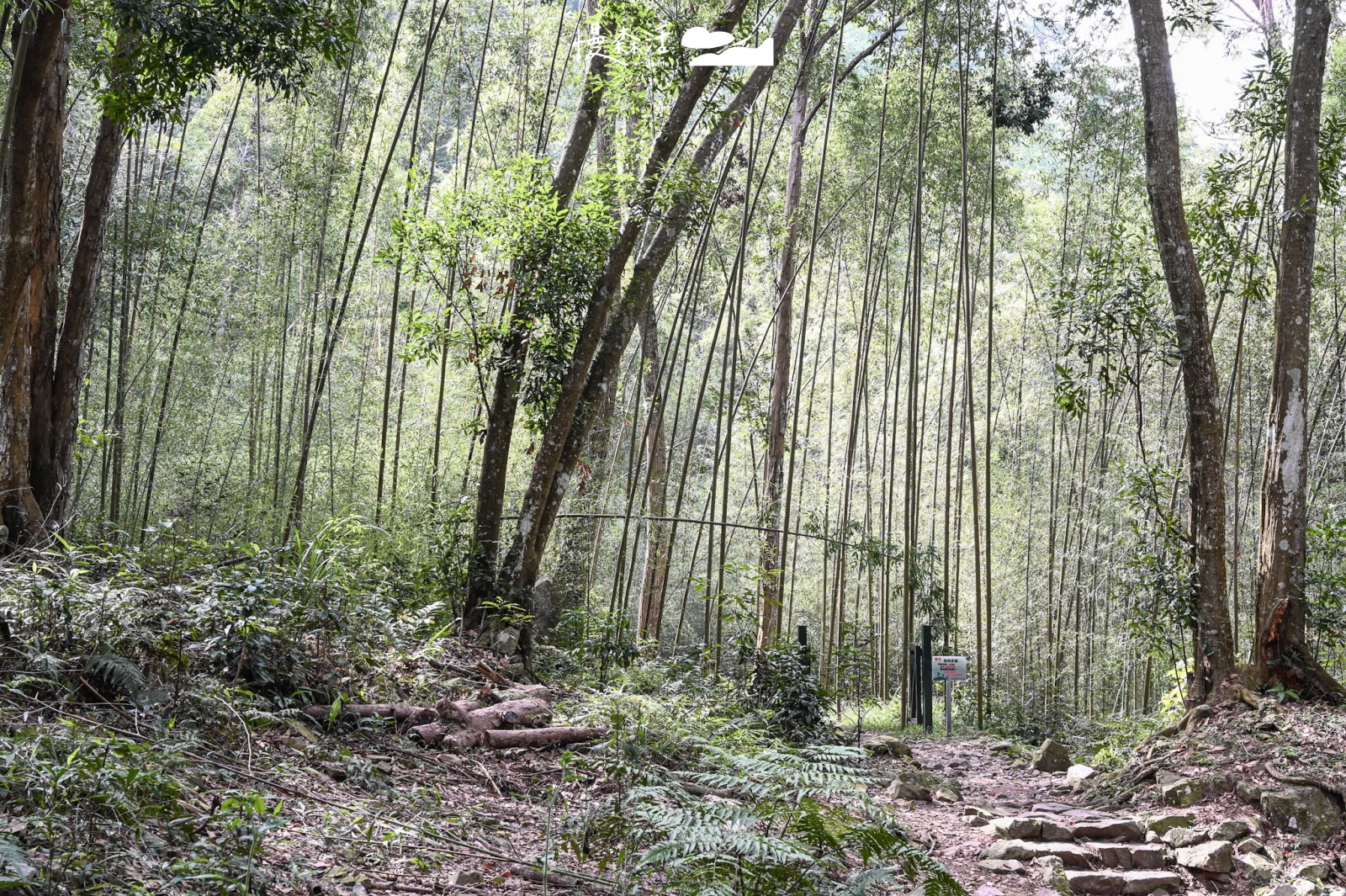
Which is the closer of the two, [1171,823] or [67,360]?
[1171,823]

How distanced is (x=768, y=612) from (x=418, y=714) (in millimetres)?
5472

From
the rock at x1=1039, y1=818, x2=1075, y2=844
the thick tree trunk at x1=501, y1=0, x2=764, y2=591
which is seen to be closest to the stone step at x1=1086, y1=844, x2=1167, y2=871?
the rock at x1=1039, y1=818, x2=1075, y2=844

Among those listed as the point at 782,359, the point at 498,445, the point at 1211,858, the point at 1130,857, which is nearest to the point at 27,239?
the point at 498,445

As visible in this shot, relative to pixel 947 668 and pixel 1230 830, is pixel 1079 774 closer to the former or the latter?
pixel 1230 830

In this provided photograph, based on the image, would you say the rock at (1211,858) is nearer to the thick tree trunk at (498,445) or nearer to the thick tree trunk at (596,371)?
the thick tree trunk at (596,371)

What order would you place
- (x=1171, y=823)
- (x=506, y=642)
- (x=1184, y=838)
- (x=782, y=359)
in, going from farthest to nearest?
(x=782, y=359) < (x=506, y=642) < (x=1171, y=823) < (x=1184, y=838)

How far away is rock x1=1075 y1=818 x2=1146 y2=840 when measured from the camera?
3785 millimetres

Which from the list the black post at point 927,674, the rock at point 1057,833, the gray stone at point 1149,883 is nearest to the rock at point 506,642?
the rock at point 1057,833

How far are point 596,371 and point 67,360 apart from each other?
2660mm

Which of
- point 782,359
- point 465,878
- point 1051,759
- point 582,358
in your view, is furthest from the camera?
point 782,359

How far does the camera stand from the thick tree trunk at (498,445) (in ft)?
17.5

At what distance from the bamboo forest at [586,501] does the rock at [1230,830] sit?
0.07 feet

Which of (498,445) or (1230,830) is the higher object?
(498,445)

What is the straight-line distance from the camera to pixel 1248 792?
404cm
